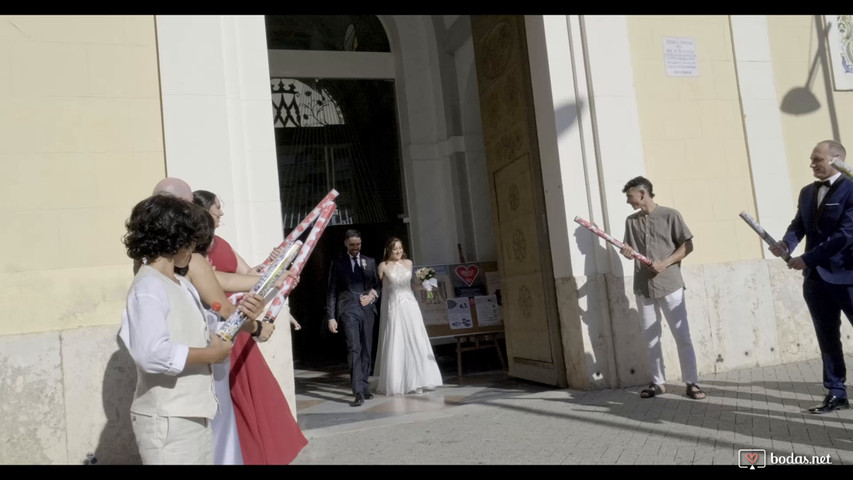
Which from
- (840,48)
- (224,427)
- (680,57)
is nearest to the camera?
(224,427)

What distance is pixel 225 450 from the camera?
3.26 m

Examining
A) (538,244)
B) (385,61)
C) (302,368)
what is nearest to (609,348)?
(538,244)

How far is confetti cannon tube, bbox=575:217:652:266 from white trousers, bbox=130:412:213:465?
4.26m

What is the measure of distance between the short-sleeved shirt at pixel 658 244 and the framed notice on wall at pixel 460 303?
10.6 ft

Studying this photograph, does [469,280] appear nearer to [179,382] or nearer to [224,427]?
[224,427]

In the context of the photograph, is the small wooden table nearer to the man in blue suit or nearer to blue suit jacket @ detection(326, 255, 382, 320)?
blue suit jacket @ detection(326, 255, 382, 320)

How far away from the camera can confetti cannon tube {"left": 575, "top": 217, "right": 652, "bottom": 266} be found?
235 inches

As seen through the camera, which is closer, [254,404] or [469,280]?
Answer: [254,404]

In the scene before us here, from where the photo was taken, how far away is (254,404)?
370 centimetres

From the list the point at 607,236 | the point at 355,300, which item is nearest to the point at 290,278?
the point at 607,236

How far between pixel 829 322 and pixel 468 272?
5245 millimetres

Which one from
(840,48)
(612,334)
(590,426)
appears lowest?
(590,426)

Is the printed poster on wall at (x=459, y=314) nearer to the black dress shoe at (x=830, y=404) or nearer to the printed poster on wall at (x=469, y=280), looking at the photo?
the printed poster on wall at (x=469, y=280)

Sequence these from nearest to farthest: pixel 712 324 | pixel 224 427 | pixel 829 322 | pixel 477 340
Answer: pixel 224 427 < pixel 829 322 < pixel 712 324 < pixel 477 340
